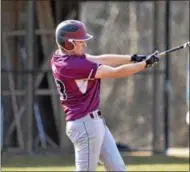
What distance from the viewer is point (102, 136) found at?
7.75 meters

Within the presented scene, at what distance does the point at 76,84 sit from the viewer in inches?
303

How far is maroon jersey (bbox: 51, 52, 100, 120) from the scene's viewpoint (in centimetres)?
760

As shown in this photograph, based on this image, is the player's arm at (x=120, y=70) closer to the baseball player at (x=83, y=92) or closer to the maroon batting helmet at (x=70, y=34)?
the baseball player at (x=83, y=92)

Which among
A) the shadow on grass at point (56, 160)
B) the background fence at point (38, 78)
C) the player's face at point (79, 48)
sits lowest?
the shadow on grass at point (56, 160)

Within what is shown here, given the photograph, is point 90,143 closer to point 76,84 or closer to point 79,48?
point 76,84

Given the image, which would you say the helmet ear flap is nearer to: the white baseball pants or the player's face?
the player's face

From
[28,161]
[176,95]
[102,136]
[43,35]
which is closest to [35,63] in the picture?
[43,35]

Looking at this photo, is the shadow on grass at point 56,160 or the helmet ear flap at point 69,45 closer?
the helmet ear flap at point 69,45

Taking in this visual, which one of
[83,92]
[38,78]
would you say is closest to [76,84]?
[83,92]

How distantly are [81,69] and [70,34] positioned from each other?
38cm

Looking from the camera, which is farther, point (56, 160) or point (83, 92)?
point (56, 160)

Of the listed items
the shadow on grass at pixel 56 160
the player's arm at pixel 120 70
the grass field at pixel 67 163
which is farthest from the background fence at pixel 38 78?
the player's arm at pixel 120 70

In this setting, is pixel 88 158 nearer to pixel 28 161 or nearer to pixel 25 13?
pixel 28 161

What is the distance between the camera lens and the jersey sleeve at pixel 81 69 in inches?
298
